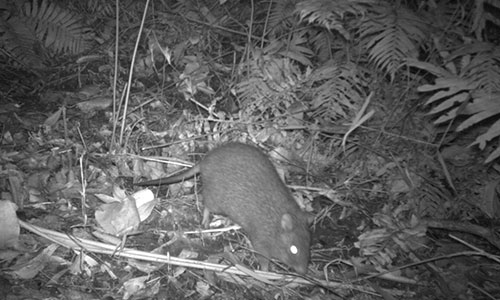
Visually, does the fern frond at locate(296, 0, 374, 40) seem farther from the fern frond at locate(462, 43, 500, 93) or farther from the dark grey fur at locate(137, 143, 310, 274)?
the dark grey fur at locate(137, 143, 310, 274)

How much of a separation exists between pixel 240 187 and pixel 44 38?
11.6 ft

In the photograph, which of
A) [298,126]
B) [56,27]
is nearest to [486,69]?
[298,126]

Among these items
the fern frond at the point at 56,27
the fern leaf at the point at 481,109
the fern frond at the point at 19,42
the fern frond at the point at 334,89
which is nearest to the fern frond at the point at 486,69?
the fern leaf at the point at 481,109

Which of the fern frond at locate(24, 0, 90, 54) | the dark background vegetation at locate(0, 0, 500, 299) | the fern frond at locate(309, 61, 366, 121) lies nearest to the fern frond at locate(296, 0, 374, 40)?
the dark background vegetation at locate(0, 0, 500, 299)

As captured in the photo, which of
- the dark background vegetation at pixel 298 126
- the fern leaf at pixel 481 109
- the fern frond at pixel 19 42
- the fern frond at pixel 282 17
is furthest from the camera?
the fern frond at pixel 282 17

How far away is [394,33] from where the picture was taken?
14.1 ft

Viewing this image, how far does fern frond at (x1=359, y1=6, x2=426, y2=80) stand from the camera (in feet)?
13.9

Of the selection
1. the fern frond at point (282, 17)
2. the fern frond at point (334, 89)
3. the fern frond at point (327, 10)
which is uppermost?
the fern frond at point (327, 10)

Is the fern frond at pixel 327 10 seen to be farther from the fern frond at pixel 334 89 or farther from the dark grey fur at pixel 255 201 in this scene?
the dark grey fur at pixel 255 201

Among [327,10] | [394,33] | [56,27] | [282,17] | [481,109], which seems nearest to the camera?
[481,109]

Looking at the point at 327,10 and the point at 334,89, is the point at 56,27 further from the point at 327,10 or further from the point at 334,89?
the point at 334,89

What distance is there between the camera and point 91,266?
3.22 metres

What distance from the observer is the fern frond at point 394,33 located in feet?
13.9

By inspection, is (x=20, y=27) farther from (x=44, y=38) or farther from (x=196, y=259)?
(x=196, y=259)
